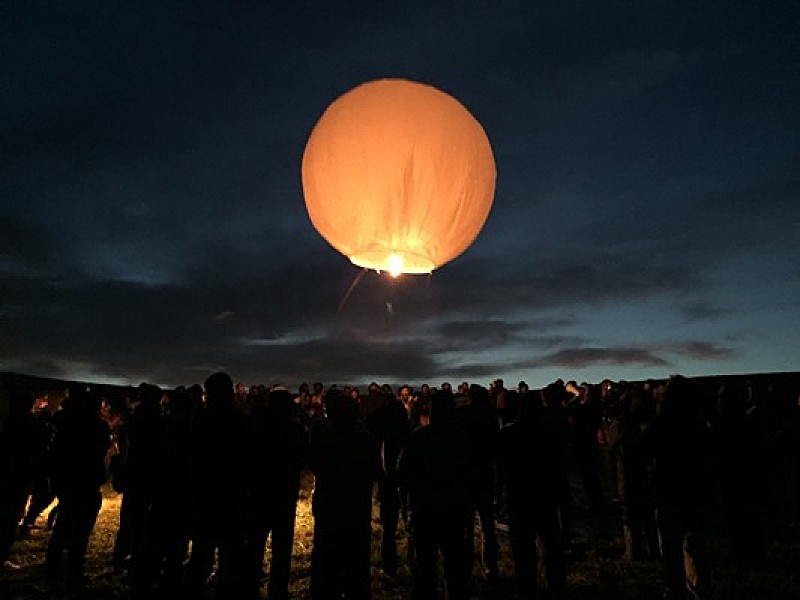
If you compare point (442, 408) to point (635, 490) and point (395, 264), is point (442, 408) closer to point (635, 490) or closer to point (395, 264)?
point (395, 264)

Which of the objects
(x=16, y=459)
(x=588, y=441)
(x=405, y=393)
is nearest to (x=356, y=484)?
(x=16, y=459)

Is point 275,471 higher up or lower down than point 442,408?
lower down

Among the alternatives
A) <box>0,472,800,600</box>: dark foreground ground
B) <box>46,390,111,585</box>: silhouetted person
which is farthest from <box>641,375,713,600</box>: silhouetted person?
<box>46,390,111,585</box>: silhouetted person

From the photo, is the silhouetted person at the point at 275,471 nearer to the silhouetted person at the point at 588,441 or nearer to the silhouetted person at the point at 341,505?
the silhouetted person at the point at 341,505

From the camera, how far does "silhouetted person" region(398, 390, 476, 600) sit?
3.79 metres

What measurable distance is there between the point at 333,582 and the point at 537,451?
6.45ft

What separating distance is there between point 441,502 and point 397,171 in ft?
7.52

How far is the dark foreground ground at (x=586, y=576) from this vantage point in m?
5.07

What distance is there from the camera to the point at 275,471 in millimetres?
4352

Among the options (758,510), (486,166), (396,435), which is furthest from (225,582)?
(758,510)

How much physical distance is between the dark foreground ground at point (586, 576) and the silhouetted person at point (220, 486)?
133cm

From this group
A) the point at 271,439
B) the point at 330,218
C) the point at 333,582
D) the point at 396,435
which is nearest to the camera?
the point at 330,218

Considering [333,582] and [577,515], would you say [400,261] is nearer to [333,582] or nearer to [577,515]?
[333,582]

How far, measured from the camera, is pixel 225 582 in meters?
4.23
